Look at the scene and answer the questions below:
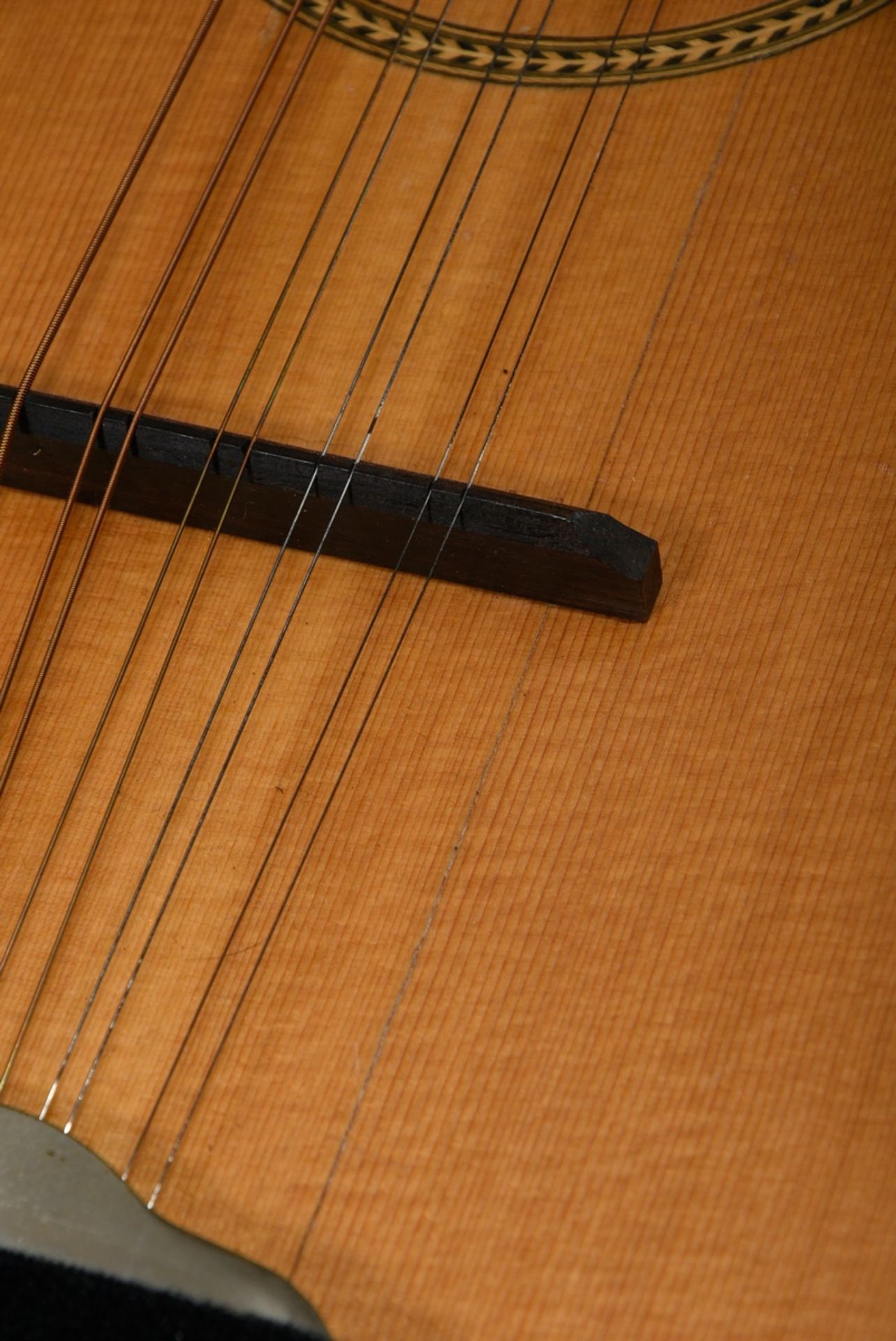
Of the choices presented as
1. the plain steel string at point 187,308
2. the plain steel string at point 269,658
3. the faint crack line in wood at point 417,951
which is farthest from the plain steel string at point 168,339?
the faint crack line in wood at point 417,951

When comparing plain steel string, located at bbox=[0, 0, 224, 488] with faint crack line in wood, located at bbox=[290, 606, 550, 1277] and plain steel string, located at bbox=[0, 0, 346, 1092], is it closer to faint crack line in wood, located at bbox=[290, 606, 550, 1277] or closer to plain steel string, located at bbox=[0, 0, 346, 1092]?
plain steel string, located at bbox=[0, 0, 346, 1092]

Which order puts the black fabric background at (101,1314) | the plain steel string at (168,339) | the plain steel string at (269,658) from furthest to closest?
the plain steel string at (168,339), the plain steel string at (269,658), the black fabric background at (101,1314)

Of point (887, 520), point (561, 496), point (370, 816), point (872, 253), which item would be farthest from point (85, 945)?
point (872, 253)

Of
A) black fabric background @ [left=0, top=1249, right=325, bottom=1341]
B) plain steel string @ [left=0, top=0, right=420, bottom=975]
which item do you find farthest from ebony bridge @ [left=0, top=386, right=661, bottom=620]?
black fabric background @ [left=0, top=1249, right=325, bottom=1341]

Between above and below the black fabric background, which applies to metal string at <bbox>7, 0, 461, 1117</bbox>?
above

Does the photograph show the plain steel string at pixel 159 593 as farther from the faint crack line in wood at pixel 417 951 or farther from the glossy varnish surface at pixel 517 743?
the faint crack line in wood at pixel 417 951
